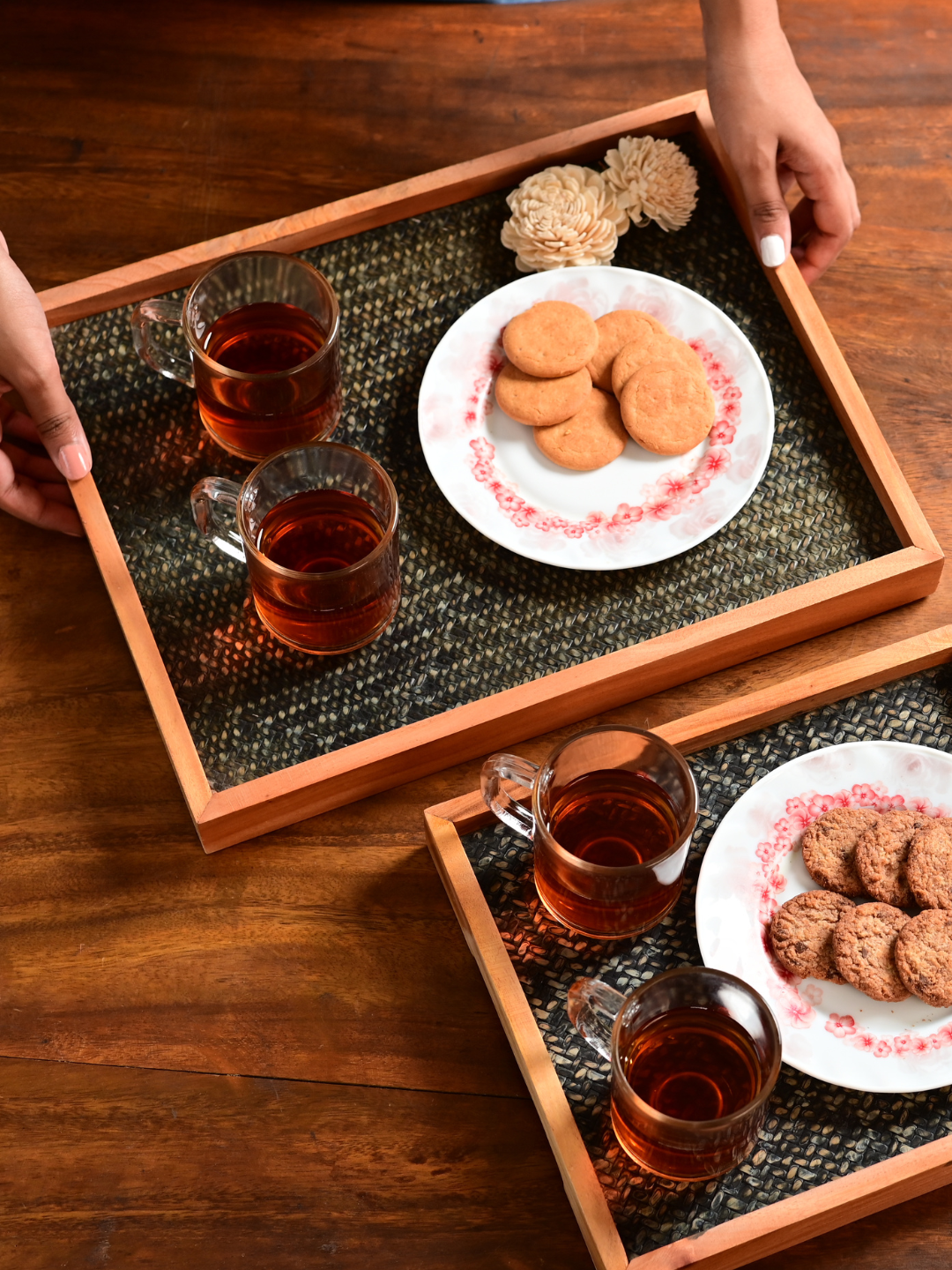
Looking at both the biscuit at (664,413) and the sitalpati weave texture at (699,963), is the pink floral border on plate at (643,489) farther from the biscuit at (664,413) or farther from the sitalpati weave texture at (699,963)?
the sitalpati weave texture at (699,963)

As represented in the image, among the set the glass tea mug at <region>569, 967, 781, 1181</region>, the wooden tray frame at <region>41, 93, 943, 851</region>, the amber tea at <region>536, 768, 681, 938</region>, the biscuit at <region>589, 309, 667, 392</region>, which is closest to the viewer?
the glass tea mug at <region>569, 967, 781, 1181</region>

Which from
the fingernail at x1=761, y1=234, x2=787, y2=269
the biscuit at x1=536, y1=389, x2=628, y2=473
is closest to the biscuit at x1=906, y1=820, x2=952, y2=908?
the biscuit at x1=536, y1=389, x2=628, y2=473

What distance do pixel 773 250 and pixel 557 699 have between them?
514 mm

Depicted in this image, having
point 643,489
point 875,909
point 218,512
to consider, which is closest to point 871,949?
point 875,909

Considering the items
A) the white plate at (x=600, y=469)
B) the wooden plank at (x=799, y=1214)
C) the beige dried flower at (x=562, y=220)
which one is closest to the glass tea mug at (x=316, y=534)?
the white plate at (x=600, y=469)

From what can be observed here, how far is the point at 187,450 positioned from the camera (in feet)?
4.48

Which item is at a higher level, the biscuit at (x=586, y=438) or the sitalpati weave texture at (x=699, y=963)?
the biscuit at (x=586, y=438)

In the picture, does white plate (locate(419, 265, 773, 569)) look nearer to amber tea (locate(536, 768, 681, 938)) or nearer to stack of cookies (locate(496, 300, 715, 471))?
stack of cookies (locate(496, 300, 715, 471))

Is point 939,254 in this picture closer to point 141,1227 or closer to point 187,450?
Result: point 187,450

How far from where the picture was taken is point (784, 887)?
119 centimetres

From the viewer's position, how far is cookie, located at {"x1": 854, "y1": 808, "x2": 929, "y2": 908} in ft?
3.78

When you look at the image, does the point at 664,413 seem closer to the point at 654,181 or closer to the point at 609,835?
the point at 654,181

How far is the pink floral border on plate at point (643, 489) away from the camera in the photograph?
1.31m

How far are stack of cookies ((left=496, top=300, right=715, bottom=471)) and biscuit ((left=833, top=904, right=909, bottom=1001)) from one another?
18.2 inches
